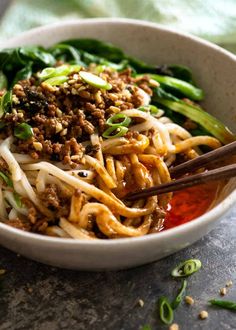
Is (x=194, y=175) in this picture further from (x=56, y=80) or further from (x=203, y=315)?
(x=56, y=80)

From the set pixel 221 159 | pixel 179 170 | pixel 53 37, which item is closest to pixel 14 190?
pixel 179 170

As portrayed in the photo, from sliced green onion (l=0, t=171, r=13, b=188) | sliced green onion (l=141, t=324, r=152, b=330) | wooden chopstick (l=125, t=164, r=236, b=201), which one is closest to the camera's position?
sliced green onion (l=141, t=324, r=152, b=330)

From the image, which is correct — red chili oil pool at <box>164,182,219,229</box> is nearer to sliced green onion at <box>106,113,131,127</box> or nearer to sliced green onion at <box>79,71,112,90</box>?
sliced green onion at <box>106,113,131,127</box>

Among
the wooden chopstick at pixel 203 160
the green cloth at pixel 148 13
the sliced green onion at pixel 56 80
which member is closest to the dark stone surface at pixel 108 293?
the wooden chopstick at pixel 203 160

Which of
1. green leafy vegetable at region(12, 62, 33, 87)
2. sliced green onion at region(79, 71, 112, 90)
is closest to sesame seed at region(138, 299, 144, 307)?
sliced green onion at region(79, 71, 112, 90)

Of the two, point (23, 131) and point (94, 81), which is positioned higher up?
point (94, 81)

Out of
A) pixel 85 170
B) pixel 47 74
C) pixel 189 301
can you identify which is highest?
pixel 47 74

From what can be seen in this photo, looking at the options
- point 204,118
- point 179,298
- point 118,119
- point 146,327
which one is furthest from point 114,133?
point 146,327
